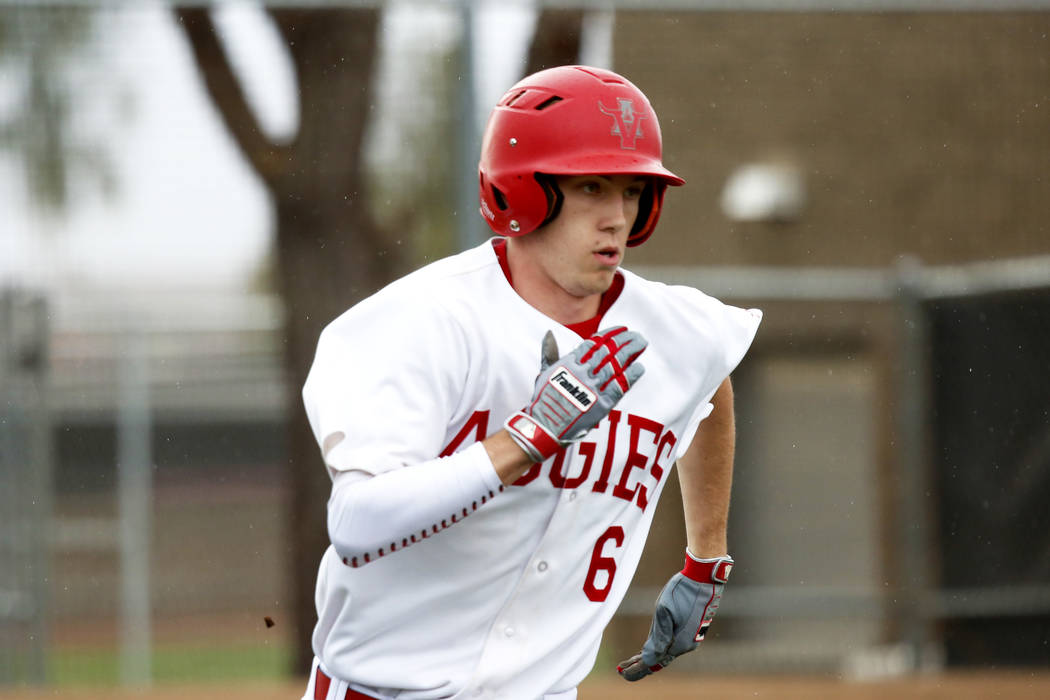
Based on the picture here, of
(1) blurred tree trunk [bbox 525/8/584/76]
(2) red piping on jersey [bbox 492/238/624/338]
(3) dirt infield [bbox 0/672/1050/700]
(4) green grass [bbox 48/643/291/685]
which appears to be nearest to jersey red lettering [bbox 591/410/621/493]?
(2) red piping on jersey [bbox 492/238/624/338]

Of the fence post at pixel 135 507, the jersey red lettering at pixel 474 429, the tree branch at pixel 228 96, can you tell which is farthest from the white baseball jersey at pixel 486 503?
the fence post at pixel 135 507

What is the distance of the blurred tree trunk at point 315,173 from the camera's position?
6.30 metres

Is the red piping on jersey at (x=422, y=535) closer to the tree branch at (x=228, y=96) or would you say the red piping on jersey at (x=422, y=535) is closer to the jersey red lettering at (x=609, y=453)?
the jersey red lettering at (x=609, y=453)

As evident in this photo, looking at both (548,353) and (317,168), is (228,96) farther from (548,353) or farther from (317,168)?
(548,353)

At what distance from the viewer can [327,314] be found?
639cm

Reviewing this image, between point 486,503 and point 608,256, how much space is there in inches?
21.9

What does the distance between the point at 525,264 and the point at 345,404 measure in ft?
1.86

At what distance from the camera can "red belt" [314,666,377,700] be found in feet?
10.1

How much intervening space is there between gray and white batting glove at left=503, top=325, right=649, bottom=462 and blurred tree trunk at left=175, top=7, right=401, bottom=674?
3.63 meters

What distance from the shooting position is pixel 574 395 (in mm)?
2664

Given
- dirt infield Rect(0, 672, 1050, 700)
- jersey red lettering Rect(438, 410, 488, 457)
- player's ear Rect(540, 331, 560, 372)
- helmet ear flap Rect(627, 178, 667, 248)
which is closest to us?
player's ear Rect(540, 331, 560, 372)

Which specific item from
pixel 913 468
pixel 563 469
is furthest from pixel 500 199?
pixel 913 468

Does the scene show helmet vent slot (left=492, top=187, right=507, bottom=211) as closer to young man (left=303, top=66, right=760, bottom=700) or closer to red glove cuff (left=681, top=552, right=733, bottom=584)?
young man (left=303, top=66, right=760, bottom=700)

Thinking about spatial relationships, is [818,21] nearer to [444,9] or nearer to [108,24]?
[444,9]
